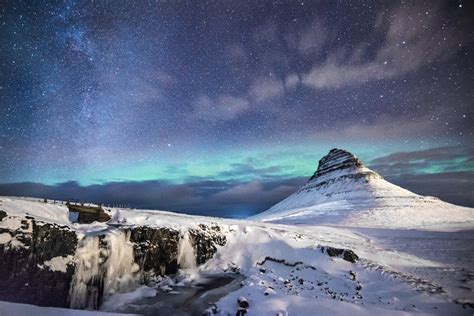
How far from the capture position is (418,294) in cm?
1580

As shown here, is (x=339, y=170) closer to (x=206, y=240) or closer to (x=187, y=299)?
(x=206, y=240)

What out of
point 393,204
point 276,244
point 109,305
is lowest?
point 109,305

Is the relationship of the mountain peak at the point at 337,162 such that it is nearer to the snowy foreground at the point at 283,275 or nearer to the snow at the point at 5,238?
the snowy foreground at the point at 283,275

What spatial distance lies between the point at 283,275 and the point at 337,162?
13119 centimetres

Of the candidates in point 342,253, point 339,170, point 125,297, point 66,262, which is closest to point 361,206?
point 342,253

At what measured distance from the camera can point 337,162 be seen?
461ft

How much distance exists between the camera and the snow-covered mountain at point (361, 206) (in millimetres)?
57275

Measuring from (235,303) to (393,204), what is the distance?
7364 centimetres

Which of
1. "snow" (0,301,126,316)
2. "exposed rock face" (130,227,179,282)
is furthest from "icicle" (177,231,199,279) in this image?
"snow" (0,301,126,316)

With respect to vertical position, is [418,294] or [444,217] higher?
[444,217]

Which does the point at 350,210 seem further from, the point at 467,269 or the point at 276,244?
the point at 276,244

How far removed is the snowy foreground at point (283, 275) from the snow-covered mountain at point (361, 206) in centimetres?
3131

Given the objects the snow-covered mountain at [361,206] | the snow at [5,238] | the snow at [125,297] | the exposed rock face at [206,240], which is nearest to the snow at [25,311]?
the snow at [5,238]

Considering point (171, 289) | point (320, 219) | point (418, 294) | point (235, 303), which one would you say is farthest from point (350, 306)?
point (320, 219)
